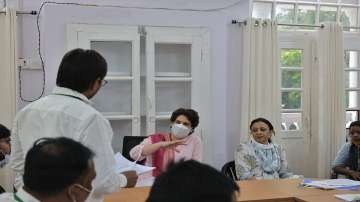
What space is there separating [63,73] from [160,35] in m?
2.45

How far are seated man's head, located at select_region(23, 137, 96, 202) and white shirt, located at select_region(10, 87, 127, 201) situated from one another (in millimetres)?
461

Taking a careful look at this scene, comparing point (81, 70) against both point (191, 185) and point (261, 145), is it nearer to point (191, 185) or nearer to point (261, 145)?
point (191, 185)

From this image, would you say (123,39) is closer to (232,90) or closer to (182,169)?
(232,90)

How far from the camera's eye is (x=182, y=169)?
1.05 m

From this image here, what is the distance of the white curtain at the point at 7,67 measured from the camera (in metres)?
4.00

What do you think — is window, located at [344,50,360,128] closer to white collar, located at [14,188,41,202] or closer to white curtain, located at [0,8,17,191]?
white curtain, located at [0,8,17,191]

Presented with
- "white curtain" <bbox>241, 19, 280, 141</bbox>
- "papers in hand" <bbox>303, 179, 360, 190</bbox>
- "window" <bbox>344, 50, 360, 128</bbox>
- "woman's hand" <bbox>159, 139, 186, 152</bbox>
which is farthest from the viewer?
"window" <bbox>344, 50, 360, 128</bbox>

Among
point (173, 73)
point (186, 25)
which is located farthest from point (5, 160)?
point (186, 25)

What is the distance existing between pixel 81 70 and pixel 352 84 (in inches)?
162

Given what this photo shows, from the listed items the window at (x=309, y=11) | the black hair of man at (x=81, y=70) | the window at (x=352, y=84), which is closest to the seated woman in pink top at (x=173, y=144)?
the black hair of man at (x=81, y=70)

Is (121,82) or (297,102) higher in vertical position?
(121,82)

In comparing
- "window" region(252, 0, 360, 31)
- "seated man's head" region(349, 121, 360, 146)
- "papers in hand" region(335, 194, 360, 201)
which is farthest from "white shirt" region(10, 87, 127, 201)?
"window" region(252, 0, 360, 31)

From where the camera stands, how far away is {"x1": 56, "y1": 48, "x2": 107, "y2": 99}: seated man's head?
1.93m

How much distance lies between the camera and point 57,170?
51.3 inches
